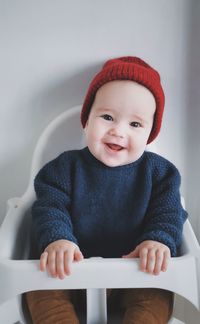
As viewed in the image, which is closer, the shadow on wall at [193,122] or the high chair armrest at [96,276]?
the high chair armrest at [96,276]

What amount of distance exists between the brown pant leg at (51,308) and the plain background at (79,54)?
339mm

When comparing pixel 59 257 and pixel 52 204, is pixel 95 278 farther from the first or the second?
pixel 52 204

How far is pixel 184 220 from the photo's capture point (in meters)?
0.73

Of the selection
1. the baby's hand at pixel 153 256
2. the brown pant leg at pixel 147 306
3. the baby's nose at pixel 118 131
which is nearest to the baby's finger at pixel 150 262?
the baby's hand at pixel 153 256

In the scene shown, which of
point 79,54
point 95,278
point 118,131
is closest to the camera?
point 95,278

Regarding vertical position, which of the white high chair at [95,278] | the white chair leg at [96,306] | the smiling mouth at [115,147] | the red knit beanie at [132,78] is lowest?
the white chair leg at [96,306]

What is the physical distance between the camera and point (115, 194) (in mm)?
749

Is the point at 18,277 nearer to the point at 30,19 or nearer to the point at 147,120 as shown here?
the point at 147,120

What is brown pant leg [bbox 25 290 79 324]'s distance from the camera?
62 cm

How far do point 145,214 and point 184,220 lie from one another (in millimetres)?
74

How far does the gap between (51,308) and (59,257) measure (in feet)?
0.34

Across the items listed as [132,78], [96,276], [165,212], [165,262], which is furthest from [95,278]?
[132,78]

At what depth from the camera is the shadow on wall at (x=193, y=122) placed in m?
0.84

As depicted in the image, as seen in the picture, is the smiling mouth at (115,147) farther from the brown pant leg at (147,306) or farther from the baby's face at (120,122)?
the brown pant leg at (147,306)
